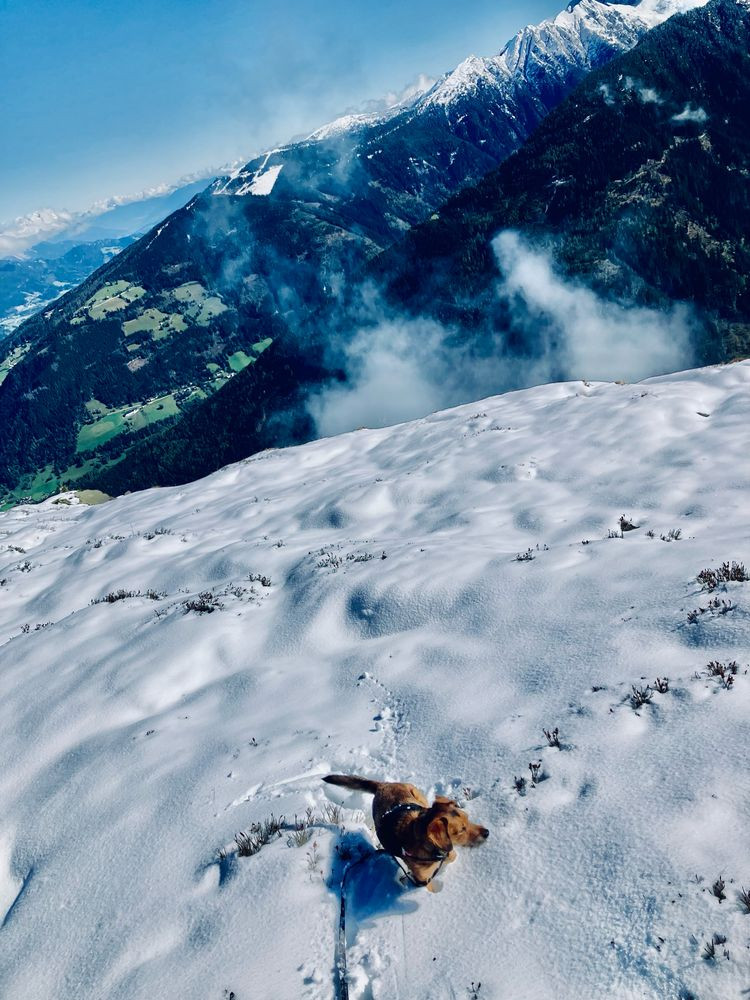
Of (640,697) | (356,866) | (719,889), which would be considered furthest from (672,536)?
(356,866)

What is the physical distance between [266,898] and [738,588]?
6.22 m

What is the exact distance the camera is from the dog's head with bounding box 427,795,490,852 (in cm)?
401

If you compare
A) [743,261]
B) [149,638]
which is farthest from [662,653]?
[743,261]

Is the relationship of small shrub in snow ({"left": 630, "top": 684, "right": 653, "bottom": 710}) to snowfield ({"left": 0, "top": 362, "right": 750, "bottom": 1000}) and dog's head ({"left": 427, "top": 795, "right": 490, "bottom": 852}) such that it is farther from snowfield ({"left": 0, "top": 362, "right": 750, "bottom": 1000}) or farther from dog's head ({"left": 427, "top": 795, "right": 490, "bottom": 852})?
dog's head ({"left": 427, "top": 795, "right": 490, "bottom": 852})

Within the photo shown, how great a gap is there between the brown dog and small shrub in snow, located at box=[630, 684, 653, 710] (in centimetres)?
203

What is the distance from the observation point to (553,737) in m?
5.10

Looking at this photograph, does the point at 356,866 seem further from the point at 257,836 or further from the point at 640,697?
the point at 640,697

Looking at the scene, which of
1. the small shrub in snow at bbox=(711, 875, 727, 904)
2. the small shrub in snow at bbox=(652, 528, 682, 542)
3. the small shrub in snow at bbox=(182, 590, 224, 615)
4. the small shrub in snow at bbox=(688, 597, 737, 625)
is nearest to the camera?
the small shrub in snow at bbox=(711, 875, 727, 904)

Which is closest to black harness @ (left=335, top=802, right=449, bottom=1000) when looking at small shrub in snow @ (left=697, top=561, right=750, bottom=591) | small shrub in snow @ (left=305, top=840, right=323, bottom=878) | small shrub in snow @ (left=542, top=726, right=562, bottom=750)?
small shrub in snow @ (left=305, top=840, right=323, bottom=878)

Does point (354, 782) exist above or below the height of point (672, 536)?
above

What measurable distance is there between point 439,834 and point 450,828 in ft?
0.34

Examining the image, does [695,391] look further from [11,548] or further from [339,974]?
[11,548]

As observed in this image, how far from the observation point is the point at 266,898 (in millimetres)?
4250

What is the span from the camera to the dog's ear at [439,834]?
4004 millimetres
